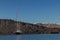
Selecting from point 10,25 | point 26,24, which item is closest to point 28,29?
point 26,24

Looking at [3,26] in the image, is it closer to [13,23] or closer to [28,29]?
[13,23]

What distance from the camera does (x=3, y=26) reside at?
192 metres

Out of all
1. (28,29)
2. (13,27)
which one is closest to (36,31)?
(28,29)

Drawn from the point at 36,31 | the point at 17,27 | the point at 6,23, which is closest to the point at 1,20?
the point at 6,23

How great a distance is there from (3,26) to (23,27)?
693 inches

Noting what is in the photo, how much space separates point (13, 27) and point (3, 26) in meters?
9.52

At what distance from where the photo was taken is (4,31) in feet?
613

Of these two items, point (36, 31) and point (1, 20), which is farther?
point (36, 31)

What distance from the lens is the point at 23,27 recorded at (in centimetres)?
18888

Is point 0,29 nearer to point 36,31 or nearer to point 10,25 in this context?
point 10,25

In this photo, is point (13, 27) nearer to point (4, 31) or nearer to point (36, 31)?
point (4, 31)

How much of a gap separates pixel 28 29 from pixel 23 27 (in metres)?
9.48

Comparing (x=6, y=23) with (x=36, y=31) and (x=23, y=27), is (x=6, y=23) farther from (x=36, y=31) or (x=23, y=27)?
(x=36, y=31)

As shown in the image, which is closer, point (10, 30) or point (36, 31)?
point (10, 30)
